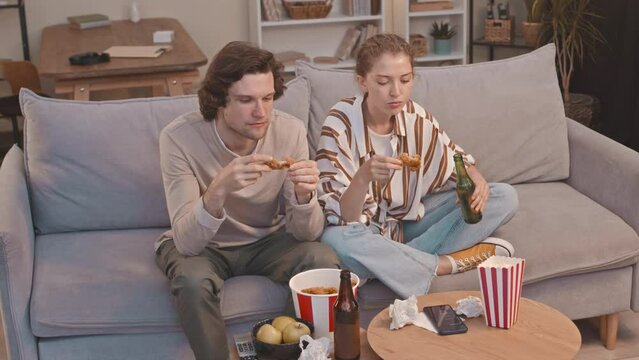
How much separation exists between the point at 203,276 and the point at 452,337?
0.67m

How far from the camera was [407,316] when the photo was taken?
7.79 feet

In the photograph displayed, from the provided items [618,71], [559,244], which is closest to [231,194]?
[559,244]

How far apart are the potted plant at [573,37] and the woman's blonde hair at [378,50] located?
2277 mm

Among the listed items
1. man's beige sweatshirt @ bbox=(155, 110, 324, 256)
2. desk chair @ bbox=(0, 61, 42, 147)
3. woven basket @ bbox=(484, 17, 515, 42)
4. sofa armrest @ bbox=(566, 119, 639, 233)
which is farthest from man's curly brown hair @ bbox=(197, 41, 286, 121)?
woven basket @ bbox=(484, 17, 515, 42)

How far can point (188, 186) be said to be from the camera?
272 cm

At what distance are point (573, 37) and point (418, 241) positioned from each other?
2445 mm

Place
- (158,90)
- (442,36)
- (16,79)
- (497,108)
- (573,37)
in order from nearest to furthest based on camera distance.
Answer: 1. (497,108)
2. (158,90)
3. (16,79)
4. (573,37)
5. (442,36)

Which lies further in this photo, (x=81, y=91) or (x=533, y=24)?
(x=533, y=24)

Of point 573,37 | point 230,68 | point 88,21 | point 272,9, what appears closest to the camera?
point 230,68

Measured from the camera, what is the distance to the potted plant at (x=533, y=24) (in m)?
5.29

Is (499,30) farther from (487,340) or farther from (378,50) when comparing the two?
(487,340)

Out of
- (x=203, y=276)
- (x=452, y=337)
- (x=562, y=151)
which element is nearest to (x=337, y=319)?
(x=452, y=337)

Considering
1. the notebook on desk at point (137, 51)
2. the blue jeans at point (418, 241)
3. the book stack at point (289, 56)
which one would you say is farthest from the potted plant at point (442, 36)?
the blue jeans at point (418, 241)

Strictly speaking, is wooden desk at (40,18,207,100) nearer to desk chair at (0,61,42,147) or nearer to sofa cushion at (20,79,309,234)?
desk chair at (0,61,42,147)
